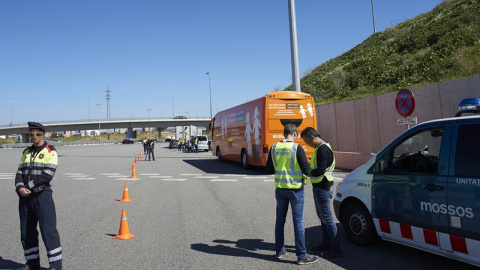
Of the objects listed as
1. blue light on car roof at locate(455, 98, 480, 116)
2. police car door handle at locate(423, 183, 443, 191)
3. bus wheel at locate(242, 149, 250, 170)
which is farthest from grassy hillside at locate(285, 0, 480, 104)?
police car door handle at locate(423, 183, 443, 191)

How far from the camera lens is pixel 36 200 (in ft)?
14.3

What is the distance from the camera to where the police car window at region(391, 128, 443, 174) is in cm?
431

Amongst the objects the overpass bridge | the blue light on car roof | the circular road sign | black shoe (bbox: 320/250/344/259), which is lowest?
black shoe (bbox: 320/250/344/259)

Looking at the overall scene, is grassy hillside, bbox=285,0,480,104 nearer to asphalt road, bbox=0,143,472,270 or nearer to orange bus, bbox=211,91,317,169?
orange bus, bbox=211,91,317,169

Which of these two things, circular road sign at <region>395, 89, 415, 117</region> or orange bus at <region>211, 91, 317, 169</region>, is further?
orange bus at <region>211, 91, 317, 169</region>

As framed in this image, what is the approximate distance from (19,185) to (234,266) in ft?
8.98

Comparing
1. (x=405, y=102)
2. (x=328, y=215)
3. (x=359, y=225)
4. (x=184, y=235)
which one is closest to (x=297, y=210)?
(x=328, y=215)

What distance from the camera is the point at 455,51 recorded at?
787 inches

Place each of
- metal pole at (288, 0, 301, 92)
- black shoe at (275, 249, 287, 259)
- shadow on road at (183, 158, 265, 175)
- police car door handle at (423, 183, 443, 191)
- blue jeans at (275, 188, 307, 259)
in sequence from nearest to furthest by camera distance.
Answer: police car door handle at (423, 183, 443, 191), blue jeans at (275, 188, 307, 259), black shoe at (275, 249, 287, 259), shadow on road at (183, 158, 265, 175), metal pole at (288, 0, 301, 92)

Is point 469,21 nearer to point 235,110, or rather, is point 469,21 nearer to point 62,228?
point 235,110

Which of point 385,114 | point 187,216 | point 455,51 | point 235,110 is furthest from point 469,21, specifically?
point 187,216

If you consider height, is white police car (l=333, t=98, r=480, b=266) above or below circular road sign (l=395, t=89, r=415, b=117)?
below

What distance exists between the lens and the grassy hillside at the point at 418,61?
1861 cm

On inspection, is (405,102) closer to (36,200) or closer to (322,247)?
(322,247)
